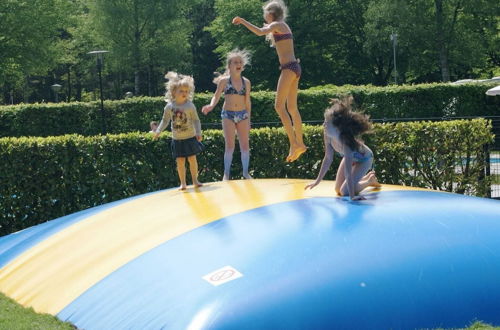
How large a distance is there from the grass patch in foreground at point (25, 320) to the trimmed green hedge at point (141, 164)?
15.9 ft

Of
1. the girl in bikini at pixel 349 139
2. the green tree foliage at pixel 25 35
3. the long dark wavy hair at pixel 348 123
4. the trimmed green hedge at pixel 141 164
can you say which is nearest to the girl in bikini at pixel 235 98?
the trimmed green hedge at pixel 141 164

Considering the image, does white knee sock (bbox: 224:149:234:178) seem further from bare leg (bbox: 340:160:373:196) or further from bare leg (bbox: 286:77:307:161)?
bare leg (bbox: 340:160:373:196)

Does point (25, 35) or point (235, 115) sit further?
point (25, 35)

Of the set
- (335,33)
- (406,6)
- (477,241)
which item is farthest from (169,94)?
(335,33)

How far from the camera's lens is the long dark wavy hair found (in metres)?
7.44

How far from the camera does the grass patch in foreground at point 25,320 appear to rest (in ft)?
19.5

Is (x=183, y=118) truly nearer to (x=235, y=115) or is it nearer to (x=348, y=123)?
(x=235, y=115)

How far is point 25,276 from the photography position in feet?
24.1

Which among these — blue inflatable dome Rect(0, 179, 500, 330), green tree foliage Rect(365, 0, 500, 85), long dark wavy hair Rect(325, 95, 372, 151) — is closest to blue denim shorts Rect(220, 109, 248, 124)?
blue inflatable dome Rect(0, 179, 500, 330)

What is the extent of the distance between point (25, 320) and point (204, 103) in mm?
19863

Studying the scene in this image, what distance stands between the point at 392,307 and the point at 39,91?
62.8 metres

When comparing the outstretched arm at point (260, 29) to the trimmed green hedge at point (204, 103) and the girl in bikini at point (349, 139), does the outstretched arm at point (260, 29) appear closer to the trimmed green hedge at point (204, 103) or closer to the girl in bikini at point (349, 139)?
the girl in bikini at point (349, 139)

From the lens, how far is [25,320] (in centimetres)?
617

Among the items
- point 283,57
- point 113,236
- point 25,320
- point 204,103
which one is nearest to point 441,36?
point 204,103
